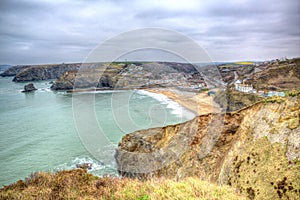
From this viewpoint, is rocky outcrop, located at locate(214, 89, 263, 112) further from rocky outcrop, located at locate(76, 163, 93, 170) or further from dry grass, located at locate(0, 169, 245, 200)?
dry grass, located at locate(0, 169, 245, 200)

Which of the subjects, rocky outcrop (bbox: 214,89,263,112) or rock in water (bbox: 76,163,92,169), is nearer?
rock in water (bbox: 76,163,92,169)

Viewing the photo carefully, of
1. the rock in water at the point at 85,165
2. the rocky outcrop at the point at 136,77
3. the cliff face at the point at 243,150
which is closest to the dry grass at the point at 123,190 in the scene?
the cliff face at the point at 243,150

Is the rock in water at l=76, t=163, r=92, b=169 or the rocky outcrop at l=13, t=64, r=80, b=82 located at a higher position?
the rocky outcrop at l=13, t=64, r=80, b=82

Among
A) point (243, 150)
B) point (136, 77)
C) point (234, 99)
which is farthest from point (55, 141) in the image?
point (234, 99)

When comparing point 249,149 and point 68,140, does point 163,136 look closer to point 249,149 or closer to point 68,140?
point 249,149

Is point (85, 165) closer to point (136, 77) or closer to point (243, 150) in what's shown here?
point (136, 77)

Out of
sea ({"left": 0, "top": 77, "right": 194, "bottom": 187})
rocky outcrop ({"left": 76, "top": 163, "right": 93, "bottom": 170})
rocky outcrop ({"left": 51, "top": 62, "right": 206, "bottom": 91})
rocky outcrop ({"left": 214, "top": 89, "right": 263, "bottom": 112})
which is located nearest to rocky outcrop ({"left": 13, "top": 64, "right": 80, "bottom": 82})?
rocky outcrop ({"left": 51, "top": 62, "right": 206, "bottom": 91})

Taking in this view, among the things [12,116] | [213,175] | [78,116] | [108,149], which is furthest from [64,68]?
[213,175]
